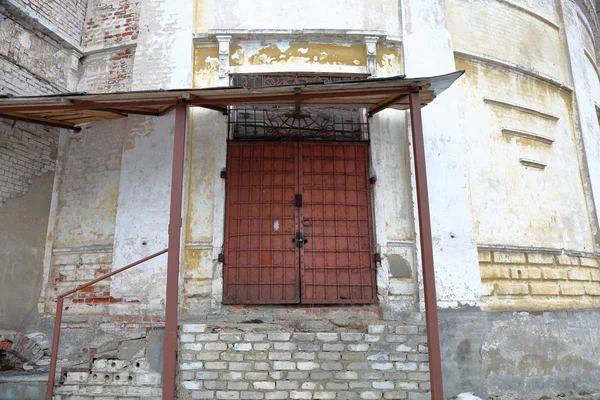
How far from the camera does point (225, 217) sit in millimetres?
6645

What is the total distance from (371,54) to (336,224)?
2.44 m

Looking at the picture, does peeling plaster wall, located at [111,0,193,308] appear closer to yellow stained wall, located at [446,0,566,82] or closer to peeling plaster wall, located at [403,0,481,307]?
peeling plaster wall, located at [403,0,481,307]

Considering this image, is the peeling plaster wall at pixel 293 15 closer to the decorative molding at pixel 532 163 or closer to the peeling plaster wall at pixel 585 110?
the decorative molding at pixel 532 163

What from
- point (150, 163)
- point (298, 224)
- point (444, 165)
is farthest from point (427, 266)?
point (150, 163)

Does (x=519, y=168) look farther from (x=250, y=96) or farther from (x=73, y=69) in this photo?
(x=73, y=69)

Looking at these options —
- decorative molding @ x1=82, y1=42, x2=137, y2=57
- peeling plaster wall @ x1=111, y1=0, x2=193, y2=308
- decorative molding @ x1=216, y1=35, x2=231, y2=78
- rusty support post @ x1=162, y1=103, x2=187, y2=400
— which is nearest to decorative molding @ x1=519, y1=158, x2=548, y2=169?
decorative molding @ x1=216, y1=35, x2=231, y2=78

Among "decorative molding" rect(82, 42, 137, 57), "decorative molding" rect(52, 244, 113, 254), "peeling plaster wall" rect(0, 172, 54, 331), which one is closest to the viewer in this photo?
"peeling plaster wall" rect(0, 172, 54, 331)

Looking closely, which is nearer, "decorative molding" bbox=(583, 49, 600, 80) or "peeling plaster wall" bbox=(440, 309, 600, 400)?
"peeling plaster wall" bbox=(440, 309, 600, 400)

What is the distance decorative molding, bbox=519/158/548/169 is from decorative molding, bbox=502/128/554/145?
0.39 metres

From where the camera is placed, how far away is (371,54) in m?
7.09

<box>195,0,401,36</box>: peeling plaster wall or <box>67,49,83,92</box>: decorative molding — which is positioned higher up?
<box>195,0,401,36</box>: peeling plaster wall

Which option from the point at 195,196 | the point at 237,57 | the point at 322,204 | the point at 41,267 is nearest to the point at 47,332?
the point at 41,267

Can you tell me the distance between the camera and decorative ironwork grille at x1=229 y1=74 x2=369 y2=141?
702cm

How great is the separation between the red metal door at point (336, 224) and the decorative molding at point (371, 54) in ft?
3.45
